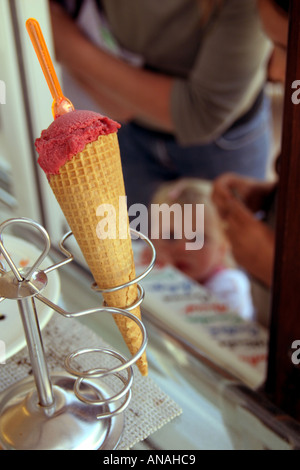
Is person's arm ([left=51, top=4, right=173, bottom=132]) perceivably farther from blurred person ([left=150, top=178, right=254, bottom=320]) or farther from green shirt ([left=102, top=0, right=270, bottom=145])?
blurred person ([left=150, top=178, right=254, bottom=320])

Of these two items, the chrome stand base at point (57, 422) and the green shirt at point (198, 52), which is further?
the green shirt at point (198, 52)

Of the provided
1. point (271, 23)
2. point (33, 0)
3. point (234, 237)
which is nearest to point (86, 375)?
point (33, 0)

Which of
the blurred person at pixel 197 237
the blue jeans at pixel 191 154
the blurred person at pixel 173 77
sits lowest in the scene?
the blurred person at pixel 197 237

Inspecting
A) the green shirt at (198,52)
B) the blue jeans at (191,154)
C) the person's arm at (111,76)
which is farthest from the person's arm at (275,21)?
the blue jeans at (191,154)

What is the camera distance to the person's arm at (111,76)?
1.33 m

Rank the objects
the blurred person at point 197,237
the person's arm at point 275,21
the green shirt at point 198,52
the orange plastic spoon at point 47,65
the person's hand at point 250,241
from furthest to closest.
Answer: the blurred person at point 197,237, the green shirt at point 198,52, the person's hand at point 250,241, the person's arm at point 275,21, the orange plastic spoon at point 47,65

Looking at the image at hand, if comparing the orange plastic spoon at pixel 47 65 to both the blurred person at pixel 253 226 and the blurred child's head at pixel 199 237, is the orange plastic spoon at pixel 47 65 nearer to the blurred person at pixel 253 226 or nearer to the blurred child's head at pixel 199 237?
the blurred person at pixel 253 226

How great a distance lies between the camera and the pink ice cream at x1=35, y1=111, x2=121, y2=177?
32cm

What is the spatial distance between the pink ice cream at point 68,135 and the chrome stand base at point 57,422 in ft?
0.66

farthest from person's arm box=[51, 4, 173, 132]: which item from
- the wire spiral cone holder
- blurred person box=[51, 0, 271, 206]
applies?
the wire spiral cone holder

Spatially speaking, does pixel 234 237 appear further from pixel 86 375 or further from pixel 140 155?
pixel 86 375

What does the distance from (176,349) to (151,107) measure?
0.91m

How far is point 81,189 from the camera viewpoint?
33 centimetres

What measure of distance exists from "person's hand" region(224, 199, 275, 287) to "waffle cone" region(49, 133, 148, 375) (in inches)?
28.2
